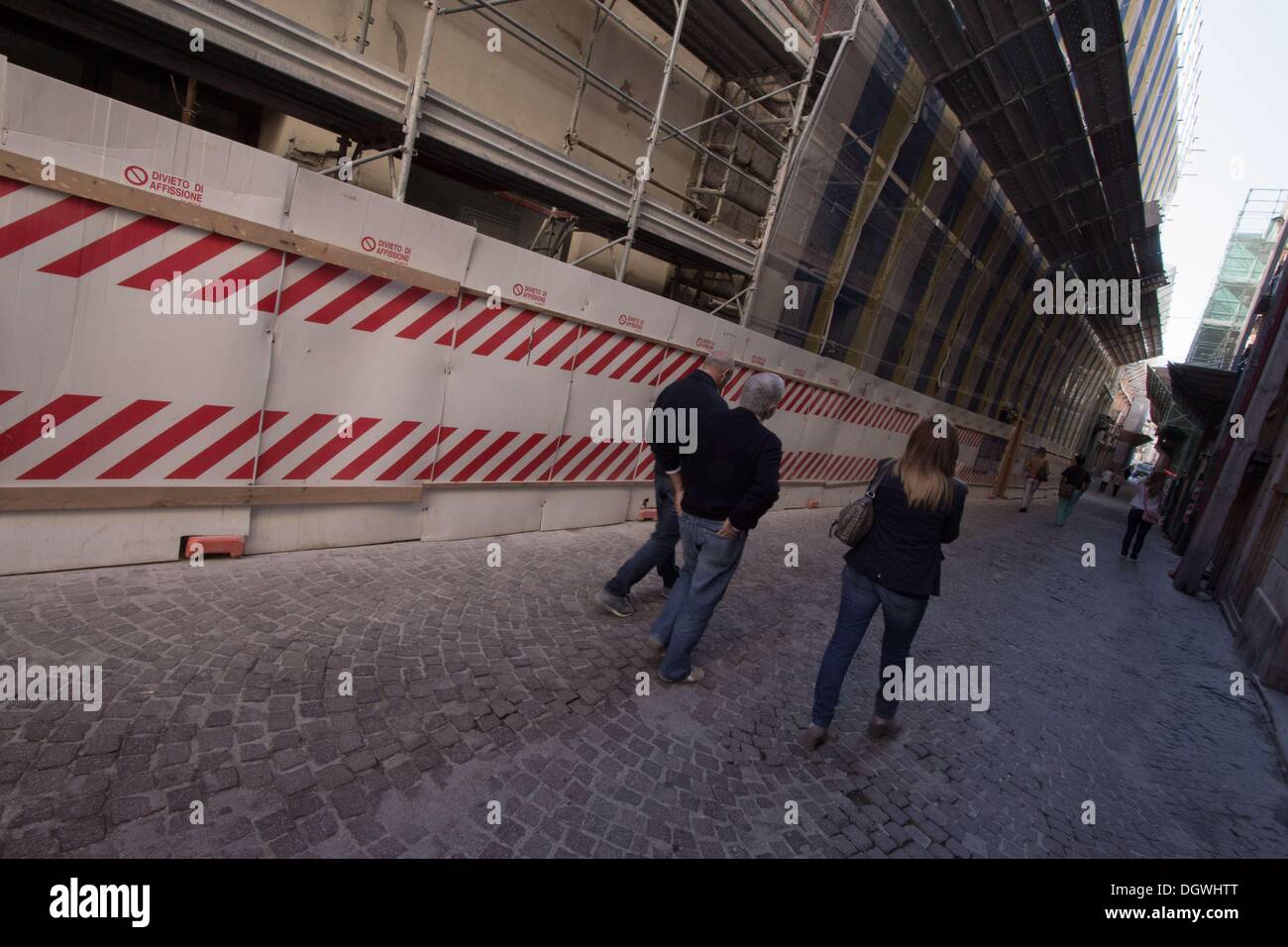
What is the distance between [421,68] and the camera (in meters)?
5.32

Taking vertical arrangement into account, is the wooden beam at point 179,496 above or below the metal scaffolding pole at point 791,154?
below

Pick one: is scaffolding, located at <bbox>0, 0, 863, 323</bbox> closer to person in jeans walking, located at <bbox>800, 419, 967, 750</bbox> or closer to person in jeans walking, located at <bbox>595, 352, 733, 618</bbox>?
person in jeans walking, located at <bbox>595, 352, 733, 618</bbox>

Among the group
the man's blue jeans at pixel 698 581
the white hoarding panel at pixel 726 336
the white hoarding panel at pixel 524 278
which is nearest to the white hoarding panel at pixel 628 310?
the white hoarding panel at pixel 524 278

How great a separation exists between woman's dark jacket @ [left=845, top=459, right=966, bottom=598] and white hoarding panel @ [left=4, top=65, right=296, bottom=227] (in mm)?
4370

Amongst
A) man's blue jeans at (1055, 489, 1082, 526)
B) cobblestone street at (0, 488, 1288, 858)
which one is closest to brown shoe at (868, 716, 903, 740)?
cobblestone street at (0, 488, 1288, 858)

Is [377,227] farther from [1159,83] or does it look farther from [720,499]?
[1159,83]

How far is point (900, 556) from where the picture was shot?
10.5 feet

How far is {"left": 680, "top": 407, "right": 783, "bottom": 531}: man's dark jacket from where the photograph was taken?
338cm

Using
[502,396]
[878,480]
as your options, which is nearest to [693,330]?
[502,396]

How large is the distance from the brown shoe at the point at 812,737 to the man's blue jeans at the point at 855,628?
0.09 feet

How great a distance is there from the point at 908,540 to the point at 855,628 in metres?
0.58

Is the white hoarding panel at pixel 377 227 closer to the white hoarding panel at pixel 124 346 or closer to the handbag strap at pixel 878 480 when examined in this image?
the white hoarding panel at pixel 124 346

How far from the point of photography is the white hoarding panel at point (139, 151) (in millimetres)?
3145
